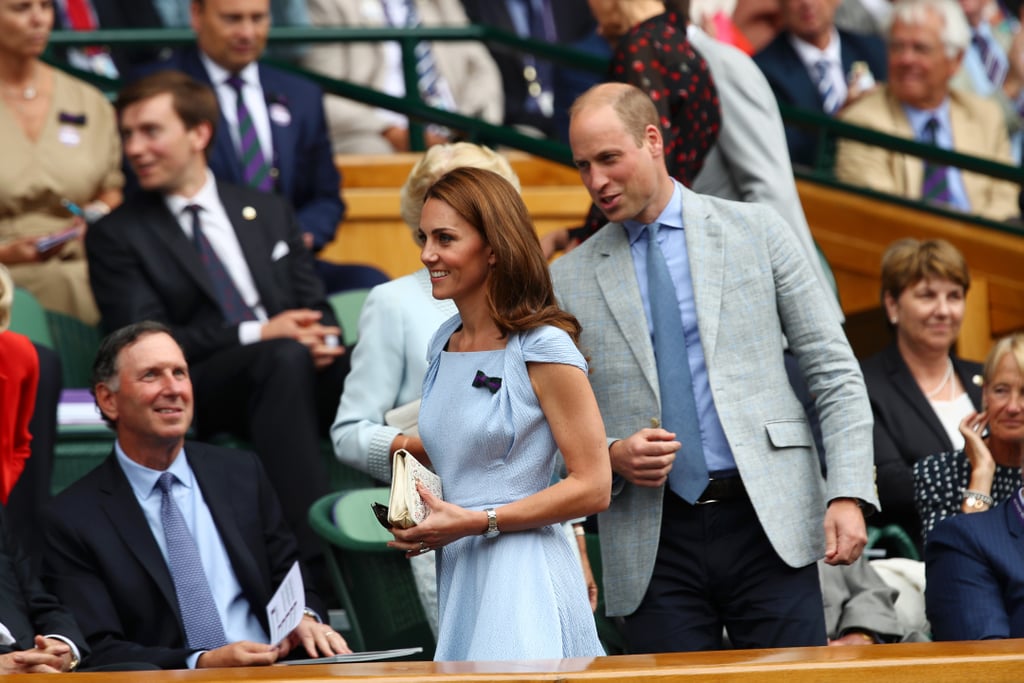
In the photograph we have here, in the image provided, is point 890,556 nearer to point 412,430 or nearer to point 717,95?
point 717,95

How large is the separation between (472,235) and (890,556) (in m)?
2.51

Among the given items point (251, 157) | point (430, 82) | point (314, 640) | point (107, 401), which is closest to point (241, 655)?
point (314, 640)

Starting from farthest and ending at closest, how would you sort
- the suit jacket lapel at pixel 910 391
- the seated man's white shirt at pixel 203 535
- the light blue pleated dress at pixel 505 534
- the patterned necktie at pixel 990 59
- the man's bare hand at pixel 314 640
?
the patterned necktie at pixel 990 59 → the suit jacket lapel at pixel 910 391 → the seated man's white shirt at pixel 203 535 → the man's bare hand at pixel 314 640 → the light blue pleated dress at pixel 505 534

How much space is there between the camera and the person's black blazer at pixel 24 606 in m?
4.16

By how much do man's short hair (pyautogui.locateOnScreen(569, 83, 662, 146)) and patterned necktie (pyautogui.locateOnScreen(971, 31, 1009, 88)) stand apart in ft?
18.9

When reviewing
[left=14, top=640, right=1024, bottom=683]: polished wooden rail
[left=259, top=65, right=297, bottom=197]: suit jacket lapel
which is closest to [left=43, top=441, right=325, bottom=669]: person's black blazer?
[left=14, top=640, right=1024, bottom=683]: polished wooden rail

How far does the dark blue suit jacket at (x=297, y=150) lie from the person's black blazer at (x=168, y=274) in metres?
0.53

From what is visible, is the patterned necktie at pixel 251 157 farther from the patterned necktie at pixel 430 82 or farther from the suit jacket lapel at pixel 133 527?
the suit jacket lapel at pixel 133 527

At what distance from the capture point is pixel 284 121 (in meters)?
6.93

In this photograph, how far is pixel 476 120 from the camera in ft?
24.9

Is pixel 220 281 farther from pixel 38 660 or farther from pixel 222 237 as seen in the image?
pixel 38 660

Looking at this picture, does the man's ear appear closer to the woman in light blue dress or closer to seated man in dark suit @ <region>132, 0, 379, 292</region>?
the woman in light blue dress

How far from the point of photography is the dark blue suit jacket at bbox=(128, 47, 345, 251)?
6.78m

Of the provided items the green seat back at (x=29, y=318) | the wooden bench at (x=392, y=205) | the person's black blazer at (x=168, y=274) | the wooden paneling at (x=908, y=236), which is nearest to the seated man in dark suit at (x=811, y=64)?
the wooden paneling at (x=908, y=236)
